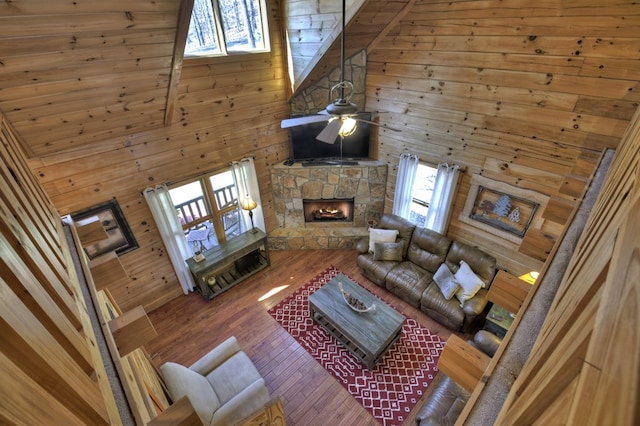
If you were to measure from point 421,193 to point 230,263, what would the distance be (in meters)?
3.50

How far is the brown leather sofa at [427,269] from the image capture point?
4082 millimetres

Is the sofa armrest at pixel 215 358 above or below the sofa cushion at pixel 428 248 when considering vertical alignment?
below

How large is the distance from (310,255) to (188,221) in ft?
7.33

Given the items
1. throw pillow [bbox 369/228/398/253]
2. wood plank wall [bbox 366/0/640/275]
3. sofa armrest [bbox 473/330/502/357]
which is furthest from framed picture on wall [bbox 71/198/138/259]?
sofa armrest [bbox 473/330/502/357]

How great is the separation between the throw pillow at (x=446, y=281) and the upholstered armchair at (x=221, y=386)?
271cm

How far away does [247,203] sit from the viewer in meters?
4.86

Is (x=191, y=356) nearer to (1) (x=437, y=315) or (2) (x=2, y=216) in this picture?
(1) (x=437, y=315)

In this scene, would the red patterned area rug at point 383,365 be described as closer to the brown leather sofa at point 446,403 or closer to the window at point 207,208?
the brown leather sofa at point 446,403

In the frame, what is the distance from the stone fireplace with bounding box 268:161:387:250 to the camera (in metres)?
5.18

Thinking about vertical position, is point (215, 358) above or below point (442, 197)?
below

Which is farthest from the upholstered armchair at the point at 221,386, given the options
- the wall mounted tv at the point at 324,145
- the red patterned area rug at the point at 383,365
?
the wall mounted tv at the point at 324,145

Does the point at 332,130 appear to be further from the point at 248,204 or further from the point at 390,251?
the point at 390,251

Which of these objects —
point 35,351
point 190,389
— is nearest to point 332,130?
point 35,351

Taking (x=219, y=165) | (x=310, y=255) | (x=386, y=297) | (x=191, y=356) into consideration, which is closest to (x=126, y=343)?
(x=191, y=356)
